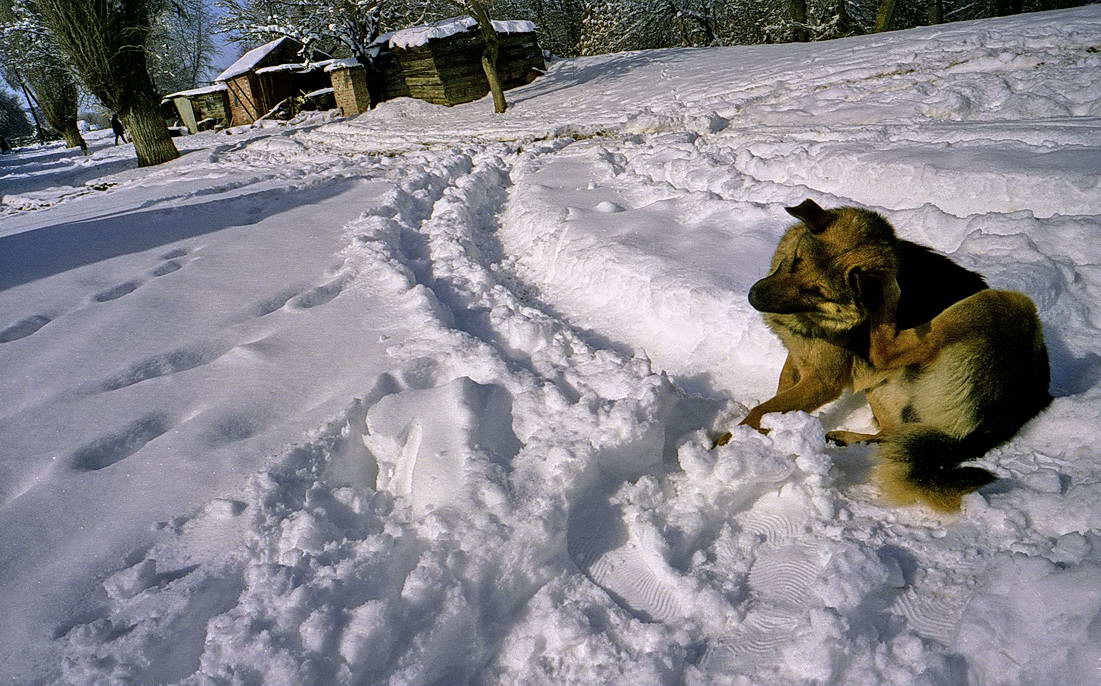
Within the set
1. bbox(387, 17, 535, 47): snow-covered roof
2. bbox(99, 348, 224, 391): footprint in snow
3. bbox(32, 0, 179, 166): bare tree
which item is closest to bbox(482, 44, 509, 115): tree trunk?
bbox(387, 17, 535, 47): snow-covered roof

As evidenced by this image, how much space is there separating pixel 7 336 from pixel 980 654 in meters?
4.66

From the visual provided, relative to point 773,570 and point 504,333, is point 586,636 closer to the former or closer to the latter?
point 773,570

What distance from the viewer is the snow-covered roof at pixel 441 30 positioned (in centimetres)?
1822

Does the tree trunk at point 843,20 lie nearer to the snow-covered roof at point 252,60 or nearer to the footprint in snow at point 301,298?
the snow-covered roof at point 252,60

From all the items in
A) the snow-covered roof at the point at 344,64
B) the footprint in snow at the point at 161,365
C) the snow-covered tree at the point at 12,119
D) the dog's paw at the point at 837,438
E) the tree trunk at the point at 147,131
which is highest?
the snow-covered tree at the point at 12,119

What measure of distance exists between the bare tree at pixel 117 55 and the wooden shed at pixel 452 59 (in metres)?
7.73

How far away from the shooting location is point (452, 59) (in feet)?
60.9

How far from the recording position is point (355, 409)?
7.42ft

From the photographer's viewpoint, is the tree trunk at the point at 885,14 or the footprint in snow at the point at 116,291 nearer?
the footprint in snow at the point at 116,291

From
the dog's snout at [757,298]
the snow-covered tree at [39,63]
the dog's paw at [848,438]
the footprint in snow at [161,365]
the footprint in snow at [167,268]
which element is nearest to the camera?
the dog's snout at [757,298]

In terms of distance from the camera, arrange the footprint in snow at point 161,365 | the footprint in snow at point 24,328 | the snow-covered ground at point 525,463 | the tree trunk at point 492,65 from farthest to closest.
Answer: the tree trunk at point 492,65 → the footprint in snow at point 24,328 → the footprint in snow at point 161,365 → the snow-covered ground at point 525,463

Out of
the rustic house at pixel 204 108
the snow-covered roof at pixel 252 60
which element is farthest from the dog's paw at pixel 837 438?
the rustic house at pixel 204 108

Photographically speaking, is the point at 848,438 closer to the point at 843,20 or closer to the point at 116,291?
the point at 116,291

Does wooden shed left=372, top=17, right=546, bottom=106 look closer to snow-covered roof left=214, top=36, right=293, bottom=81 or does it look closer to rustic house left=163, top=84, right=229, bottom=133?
snow-covered roof left=214, top=36, right=293, bottom=81
